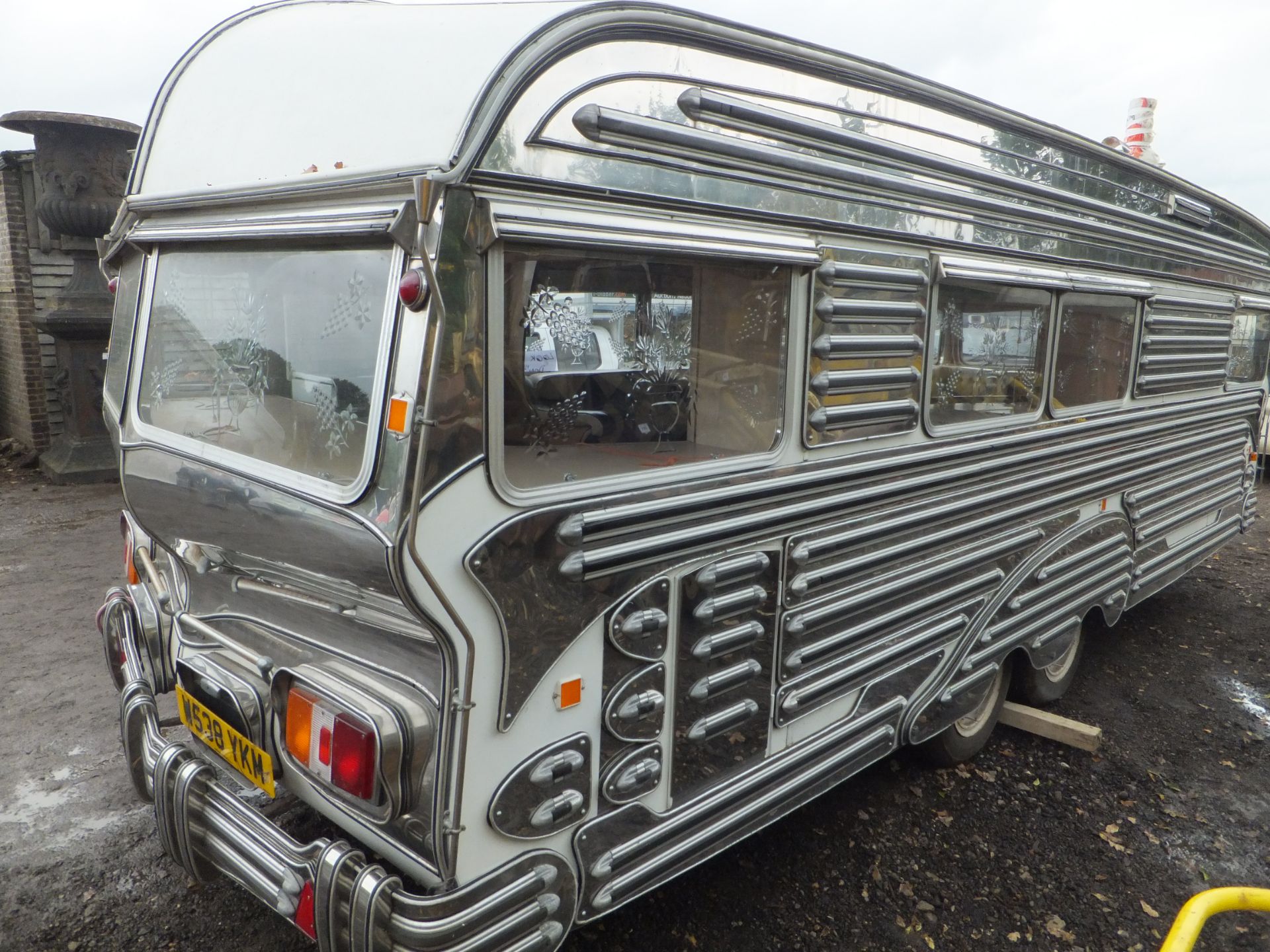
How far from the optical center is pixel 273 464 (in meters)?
2.14

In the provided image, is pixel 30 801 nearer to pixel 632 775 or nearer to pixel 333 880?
pixel 333 880

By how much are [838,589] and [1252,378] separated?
5013mm

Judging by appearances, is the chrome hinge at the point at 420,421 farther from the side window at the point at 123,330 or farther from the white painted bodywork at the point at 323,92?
the side window at the point at 123,330

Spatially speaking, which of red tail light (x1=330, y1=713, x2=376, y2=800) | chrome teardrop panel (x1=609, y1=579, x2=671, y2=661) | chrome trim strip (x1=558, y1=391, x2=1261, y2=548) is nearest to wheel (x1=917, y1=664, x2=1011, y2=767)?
chrome trim strip (x1=558, y1=391, x2=1261, y2=548)

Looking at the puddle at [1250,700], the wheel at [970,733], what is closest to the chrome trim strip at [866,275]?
the wheel at [970,733]

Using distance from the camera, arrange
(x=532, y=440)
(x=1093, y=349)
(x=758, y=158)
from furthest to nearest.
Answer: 1. (x=1093, y=349)
2. (x=758, y=158)
3. (x=532, y=440)

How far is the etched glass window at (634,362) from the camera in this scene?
6.54 ft

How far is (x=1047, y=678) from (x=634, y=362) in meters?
3.15

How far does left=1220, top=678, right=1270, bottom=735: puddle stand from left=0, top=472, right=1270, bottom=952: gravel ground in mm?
15

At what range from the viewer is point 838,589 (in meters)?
2.71

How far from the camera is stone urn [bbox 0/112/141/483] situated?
836cm

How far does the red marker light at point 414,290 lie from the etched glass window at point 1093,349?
9.58ft

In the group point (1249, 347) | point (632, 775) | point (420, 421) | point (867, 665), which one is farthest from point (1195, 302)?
point (420, 421)

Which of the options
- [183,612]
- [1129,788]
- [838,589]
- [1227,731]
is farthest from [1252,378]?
[183,612]
